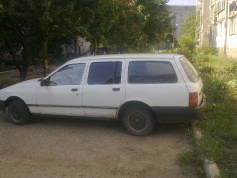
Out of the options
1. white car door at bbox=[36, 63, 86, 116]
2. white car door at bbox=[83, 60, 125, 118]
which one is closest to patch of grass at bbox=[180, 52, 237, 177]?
white car door at bbox=[83, 60, 125, 118]

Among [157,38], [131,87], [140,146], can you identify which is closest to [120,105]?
[131,87]

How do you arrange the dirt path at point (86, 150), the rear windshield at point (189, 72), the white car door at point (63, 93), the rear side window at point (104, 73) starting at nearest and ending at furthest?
the dirt path at point (86, 150) → the rear windshield at point (189, 72) → the rear side window at point (104, 73) → the white car door at point (63, 93)

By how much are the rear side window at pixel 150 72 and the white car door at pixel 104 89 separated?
0.24 meters

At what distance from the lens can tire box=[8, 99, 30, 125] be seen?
7516 mm

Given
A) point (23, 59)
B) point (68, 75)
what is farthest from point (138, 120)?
point (23, 59)

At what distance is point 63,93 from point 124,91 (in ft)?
4.50

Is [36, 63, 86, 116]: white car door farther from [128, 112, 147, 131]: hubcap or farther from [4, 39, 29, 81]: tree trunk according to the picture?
[4, 39, 29, 81]: tree trunk

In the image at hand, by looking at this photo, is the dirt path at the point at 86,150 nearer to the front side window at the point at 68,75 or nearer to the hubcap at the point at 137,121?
the hubcap at the point at 137,121

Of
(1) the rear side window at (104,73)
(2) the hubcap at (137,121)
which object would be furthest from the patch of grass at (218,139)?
(1) the rear side window at (104,73)

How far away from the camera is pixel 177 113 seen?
20.6 ft

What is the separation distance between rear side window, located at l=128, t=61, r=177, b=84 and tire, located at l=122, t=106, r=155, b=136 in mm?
558

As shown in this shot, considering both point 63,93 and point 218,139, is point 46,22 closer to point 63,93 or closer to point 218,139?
point 63,93

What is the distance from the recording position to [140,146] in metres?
6.07

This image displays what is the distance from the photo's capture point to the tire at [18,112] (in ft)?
24.7
